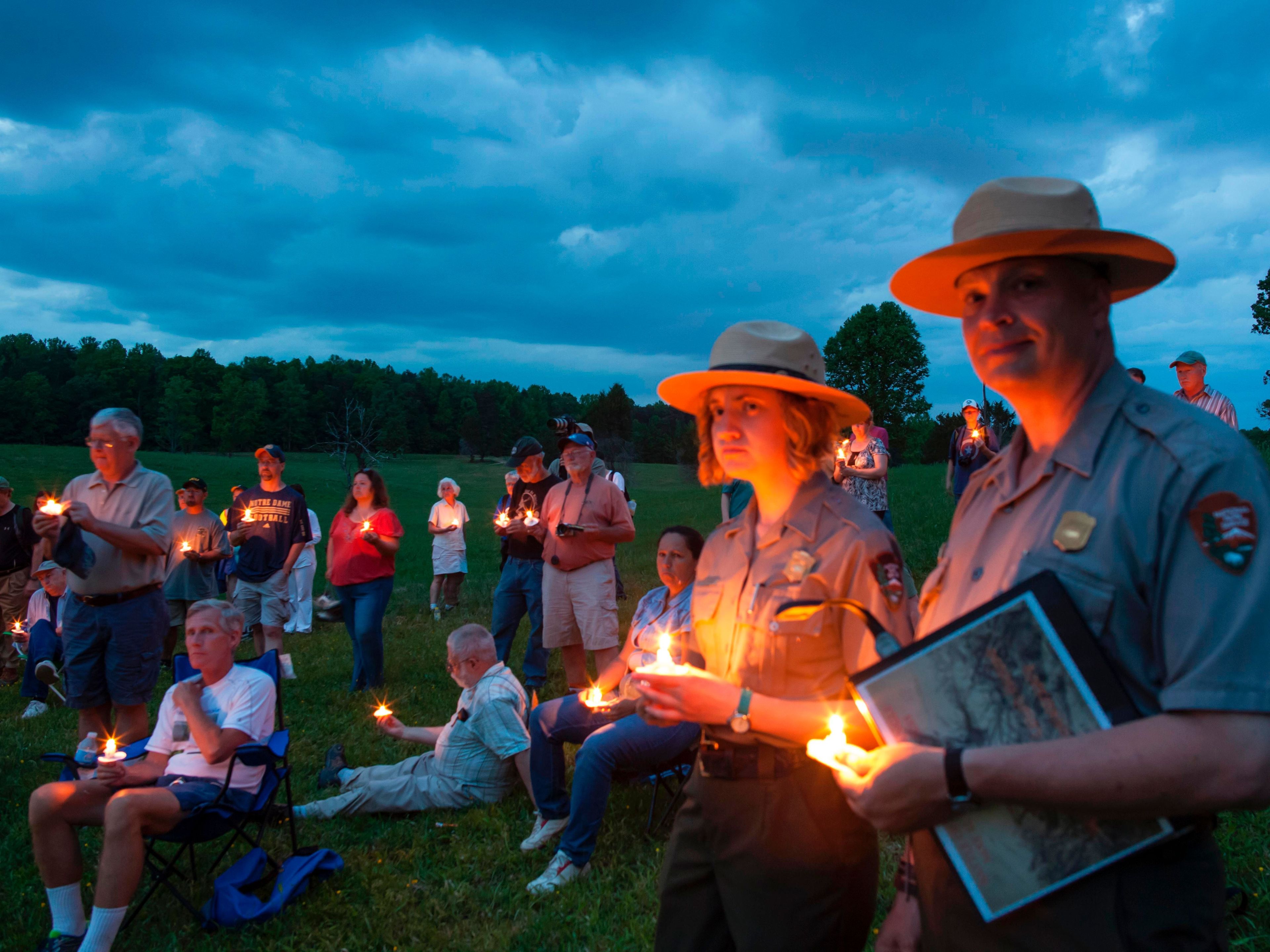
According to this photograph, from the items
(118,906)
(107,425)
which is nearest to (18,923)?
(118,906)

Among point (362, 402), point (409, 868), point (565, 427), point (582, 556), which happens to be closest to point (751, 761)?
point (409, 868)

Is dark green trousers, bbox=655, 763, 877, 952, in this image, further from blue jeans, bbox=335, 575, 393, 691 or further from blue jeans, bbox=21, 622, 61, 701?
blue jeans, bbox=21, 622, 61, 701

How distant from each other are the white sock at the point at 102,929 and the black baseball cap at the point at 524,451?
5.34 meters

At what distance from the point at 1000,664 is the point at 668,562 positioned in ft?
13.7

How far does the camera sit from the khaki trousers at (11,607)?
365 inches

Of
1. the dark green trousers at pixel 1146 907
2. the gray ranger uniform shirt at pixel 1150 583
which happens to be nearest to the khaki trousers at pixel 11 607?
the gray ranger uniform shirt at pixel 1150 583

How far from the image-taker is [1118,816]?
4.02 ft

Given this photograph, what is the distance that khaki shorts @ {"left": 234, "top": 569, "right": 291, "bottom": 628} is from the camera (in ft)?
29.0

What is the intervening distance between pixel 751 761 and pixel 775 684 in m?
0.22

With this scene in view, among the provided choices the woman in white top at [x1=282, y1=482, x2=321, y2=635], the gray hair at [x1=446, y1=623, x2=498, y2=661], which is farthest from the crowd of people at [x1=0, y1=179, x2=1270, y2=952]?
the woman in white top at [x1=282, y1=482, x2=321, y2=635]

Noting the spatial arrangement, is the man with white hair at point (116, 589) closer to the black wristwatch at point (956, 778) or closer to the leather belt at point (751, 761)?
the leather belt at point (751, 761)

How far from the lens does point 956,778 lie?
134cm

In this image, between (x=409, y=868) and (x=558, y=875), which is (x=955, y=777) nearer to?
(x=558, y=875)

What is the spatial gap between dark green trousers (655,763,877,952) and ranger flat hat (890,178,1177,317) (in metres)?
1.39
